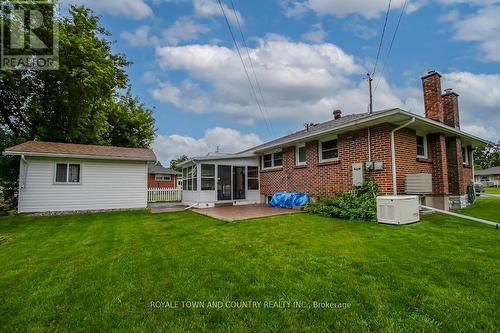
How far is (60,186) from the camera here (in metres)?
11.1

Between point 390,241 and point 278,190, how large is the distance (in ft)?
25.3

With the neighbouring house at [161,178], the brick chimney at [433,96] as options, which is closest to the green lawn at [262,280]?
the brick chimney at [433,96]

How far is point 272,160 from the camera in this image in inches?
518

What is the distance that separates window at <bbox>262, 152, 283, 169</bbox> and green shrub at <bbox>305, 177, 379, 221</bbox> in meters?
4.19

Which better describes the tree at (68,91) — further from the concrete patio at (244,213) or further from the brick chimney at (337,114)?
the brick chimney at (337,114)

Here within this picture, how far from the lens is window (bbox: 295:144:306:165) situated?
11000mm

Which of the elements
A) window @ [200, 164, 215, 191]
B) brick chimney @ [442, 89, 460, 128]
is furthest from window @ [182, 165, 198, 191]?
brick chimney @ [442, 89, 460, 128]

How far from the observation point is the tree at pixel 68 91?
1410cm

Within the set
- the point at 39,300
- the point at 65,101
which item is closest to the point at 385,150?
the point at 39,300

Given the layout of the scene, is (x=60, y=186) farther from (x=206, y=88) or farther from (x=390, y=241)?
(x=390, y=241)

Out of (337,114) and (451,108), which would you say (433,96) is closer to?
(451,108)

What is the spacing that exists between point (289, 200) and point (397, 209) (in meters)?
4.82

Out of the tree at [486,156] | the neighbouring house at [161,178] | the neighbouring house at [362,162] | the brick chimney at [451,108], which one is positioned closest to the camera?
the neighbouring house at [362,162]

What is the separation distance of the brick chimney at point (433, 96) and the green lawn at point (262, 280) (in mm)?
5341
